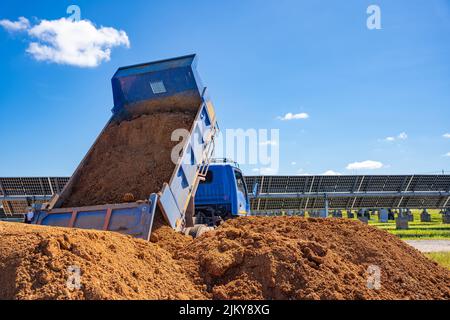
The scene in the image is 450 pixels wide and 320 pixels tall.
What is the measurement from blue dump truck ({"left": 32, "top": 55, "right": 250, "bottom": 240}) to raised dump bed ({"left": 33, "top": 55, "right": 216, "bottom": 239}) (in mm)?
17

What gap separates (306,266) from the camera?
485cm

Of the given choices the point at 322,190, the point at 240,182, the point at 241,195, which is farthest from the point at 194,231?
the point at 322,190

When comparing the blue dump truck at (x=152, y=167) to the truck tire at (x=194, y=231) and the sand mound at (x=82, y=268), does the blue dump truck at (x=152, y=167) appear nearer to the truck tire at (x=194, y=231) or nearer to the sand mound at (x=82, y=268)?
the truck tire at (x=194, y=231)

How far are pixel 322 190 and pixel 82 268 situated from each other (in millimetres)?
23381

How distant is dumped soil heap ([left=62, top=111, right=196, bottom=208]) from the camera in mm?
7180

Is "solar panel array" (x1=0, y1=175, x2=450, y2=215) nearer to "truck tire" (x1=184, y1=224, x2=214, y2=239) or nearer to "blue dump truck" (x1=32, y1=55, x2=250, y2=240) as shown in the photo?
"blue dump truck" (x1=32, y1=55, x2=250, y2=240)

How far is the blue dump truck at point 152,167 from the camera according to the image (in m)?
6.29

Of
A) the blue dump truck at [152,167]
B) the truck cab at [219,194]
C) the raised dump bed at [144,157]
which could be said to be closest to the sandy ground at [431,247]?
the truck cab at [219,194]

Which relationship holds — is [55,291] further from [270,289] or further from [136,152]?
[136,152]

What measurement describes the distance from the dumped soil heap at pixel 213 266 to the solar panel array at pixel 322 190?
57.3ft

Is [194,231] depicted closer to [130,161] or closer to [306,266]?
[130,161]

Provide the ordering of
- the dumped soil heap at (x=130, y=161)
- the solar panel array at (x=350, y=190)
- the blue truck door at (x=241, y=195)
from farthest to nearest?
the solar panel array at (x=350, y=190) → the blue truck door at (x=241, y=195) → the dumped soil heap at (x=130, y=161)

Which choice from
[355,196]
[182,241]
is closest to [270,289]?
[182,241]
